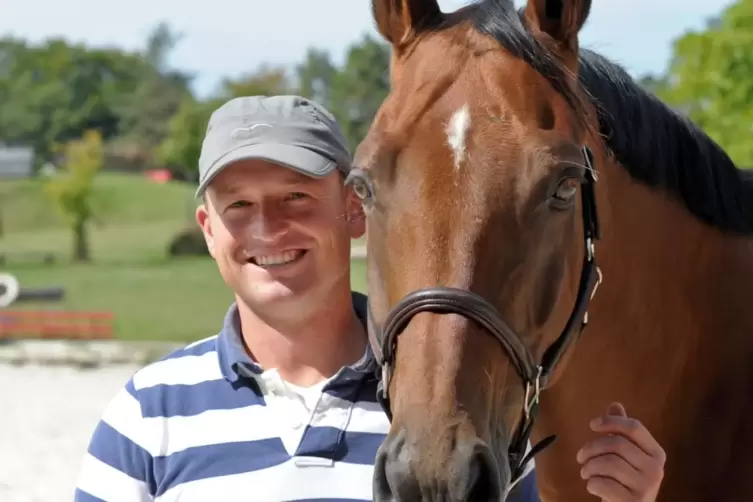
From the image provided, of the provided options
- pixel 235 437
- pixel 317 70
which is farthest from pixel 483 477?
pixel 317 70

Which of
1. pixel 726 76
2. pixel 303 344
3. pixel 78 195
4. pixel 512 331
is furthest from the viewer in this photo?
pixel 78 195

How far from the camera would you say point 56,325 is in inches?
718

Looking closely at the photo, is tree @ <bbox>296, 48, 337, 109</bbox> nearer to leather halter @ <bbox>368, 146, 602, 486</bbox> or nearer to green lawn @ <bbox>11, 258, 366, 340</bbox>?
green lawn @ <bbox>11, 258, 366, 340</bbox>

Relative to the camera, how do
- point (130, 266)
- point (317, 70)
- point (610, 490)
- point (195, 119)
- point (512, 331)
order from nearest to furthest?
point (512, 331), point (610, 490), point (130, 266), point (195, 119), point (317, 70)

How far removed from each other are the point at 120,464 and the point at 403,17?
1.41 metres

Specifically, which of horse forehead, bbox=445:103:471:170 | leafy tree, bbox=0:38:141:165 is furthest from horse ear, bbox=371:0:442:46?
leafy tree, bbox=0:38:141:165

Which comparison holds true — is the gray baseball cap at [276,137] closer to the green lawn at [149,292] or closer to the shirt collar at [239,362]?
the shirt collar at [239,362]

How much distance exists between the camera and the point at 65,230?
35.0 m

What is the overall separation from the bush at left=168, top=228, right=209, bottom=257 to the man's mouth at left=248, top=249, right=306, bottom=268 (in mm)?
26982

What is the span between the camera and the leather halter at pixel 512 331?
5.98 ft

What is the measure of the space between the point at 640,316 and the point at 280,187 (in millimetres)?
1102

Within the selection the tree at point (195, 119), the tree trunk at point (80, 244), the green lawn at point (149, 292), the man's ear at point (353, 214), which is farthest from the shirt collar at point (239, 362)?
the tree at point (195, 119)

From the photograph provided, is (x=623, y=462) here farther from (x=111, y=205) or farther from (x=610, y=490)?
(x=111, y=205)

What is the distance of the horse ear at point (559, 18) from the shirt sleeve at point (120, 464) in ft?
4.84
